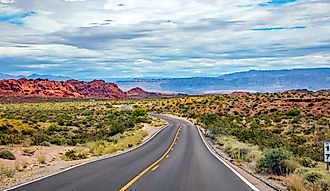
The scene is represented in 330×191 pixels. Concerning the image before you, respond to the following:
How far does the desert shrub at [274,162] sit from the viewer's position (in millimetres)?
17453

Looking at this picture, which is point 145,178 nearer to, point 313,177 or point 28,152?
point 313,177

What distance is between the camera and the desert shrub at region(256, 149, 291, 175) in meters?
17.5

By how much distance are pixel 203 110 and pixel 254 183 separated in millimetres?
83382

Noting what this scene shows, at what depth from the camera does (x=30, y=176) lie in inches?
671

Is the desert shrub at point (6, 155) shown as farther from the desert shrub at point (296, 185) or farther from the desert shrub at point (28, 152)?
the desert shrub at point (296, 185)

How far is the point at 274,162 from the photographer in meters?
17.6

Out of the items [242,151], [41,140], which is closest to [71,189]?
[242,151]

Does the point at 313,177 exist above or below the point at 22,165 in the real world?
above

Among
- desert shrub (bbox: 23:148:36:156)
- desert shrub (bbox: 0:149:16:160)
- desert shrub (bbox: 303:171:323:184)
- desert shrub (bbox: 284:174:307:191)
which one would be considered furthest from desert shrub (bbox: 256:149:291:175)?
desert shrub (bbox: 23:148:36:156)

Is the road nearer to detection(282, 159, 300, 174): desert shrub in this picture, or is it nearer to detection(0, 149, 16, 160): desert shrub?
detection(282, 159, 300, 174): desert shrub

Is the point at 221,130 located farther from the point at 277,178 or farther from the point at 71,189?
the point at 71,189

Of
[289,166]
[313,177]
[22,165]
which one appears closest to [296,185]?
[313,177]

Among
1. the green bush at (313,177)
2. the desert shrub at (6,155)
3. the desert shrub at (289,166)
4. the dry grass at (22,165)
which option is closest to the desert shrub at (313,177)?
the green bush at (313,177)

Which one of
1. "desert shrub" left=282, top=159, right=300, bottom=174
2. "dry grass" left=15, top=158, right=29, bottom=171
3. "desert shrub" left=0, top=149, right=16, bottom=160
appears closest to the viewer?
"desert shrub" left=282, top=159, right=300, bottom=174
